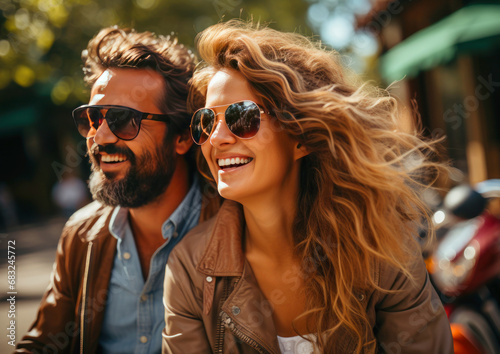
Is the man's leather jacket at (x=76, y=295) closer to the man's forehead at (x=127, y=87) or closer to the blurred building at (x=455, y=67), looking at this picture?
the man's forehead at (x=127, y=87)

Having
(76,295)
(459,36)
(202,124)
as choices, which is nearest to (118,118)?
(202,124)

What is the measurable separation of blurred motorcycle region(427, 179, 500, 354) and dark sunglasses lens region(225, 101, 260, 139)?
1.95 metres

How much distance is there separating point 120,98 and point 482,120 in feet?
23.8

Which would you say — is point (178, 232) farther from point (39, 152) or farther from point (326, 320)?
point (39, 152)

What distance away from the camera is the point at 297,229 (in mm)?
2197

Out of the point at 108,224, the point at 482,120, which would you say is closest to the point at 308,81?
the point at 108,224

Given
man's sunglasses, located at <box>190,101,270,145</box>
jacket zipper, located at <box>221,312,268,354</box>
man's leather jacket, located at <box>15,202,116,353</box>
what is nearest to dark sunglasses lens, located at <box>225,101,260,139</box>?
man's sunglasses, located at <box>190,101,270,145</box>

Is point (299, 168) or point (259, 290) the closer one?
point (259, 290)

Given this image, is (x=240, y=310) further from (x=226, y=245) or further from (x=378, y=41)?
(x=378, y=41)

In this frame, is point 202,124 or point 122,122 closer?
point 202,124

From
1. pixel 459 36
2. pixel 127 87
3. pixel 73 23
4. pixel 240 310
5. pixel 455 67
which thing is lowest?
pixel 240 310

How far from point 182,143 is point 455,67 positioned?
809cm

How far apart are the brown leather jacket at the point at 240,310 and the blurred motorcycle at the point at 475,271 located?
126cm

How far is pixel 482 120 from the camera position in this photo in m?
7.57
